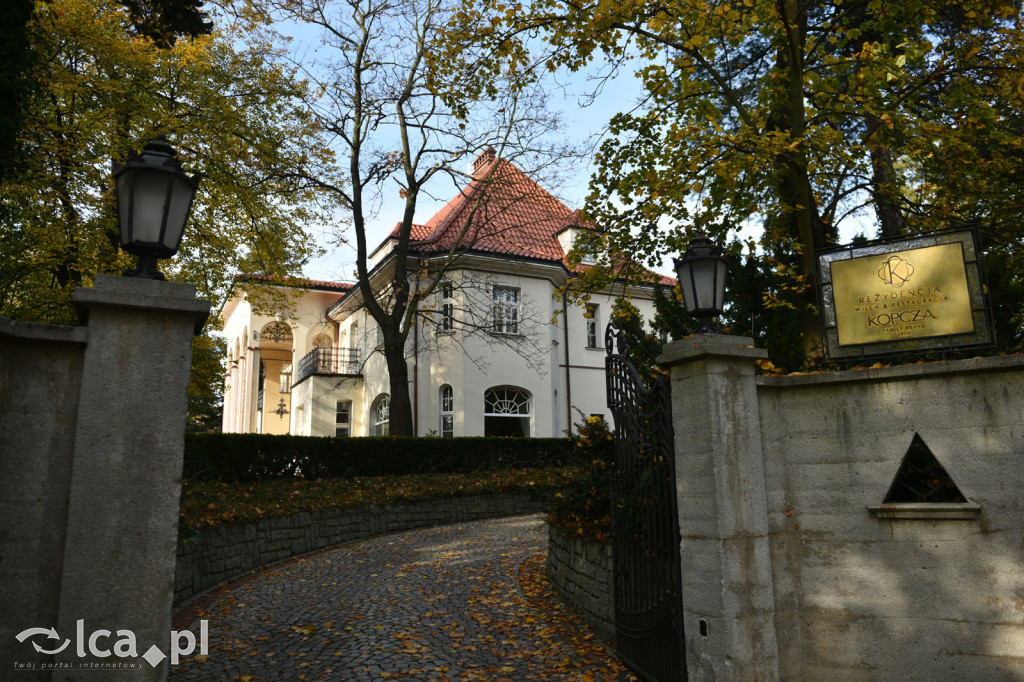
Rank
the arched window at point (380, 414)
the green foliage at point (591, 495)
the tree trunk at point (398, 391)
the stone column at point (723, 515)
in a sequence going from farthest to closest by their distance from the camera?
the arched window at point (380, 414) → the tree trunk at point (398, 391) → the green foliage at point (591, 495) → the stone column at point (723, 515)

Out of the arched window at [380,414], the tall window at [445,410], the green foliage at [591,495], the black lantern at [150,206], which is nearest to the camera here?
the black lantern at [150,206]

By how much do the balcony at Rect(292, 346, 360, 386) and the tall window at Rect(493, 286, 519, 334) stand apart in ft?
21.1

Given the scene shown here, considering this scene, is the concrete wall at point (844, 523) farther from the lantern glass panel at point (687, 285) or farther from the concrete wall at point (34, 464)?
the concrete wall at point (34, 464)

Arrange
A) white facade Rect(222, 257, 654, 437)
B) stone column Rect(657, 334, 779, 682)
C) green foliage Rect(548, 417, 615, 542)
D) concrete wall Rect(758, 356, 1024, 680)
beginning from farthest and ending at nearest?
white facade Rect(222, 257, 654, 437)
green foliage Rect(548, 417, 615, 542)
stone column Rect(657, 334, 779, 682)
concrete wall Rect(758, 356, 1024, 680)

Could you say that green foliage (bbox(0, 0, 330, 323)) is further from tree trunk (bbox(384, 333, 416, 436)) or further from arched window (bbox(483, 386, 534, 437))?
arched window (bbox(483, 386, 534, 437))

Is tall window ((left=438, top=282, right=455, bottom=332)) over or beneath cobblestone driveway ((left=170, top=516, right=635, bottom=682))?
over

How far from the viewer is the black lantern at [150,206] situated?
12.7 ft

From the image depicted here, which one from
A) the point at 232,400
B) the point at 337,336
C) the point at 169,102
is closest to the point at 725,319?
the point at 169,102

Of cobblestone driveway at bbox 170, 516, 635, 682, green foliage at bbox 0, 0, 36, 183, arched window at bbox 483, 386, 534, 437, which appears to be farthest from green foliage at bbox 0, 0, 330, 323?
arched window at bbox 483, 386, 534, 437

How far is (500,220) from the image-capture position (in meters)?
24.8

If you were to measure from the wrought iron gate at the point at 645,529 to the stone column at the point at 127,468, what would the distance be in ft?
11.5

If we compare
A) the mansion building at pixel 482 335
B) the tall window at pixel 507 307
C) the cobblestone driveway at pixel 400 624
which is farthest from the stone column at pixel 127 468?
the tall window at pixel 507 307

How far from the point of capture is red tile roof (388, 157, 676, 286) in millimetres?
19516

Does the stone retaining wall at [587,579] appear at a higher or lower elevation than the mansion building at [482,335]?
lower
